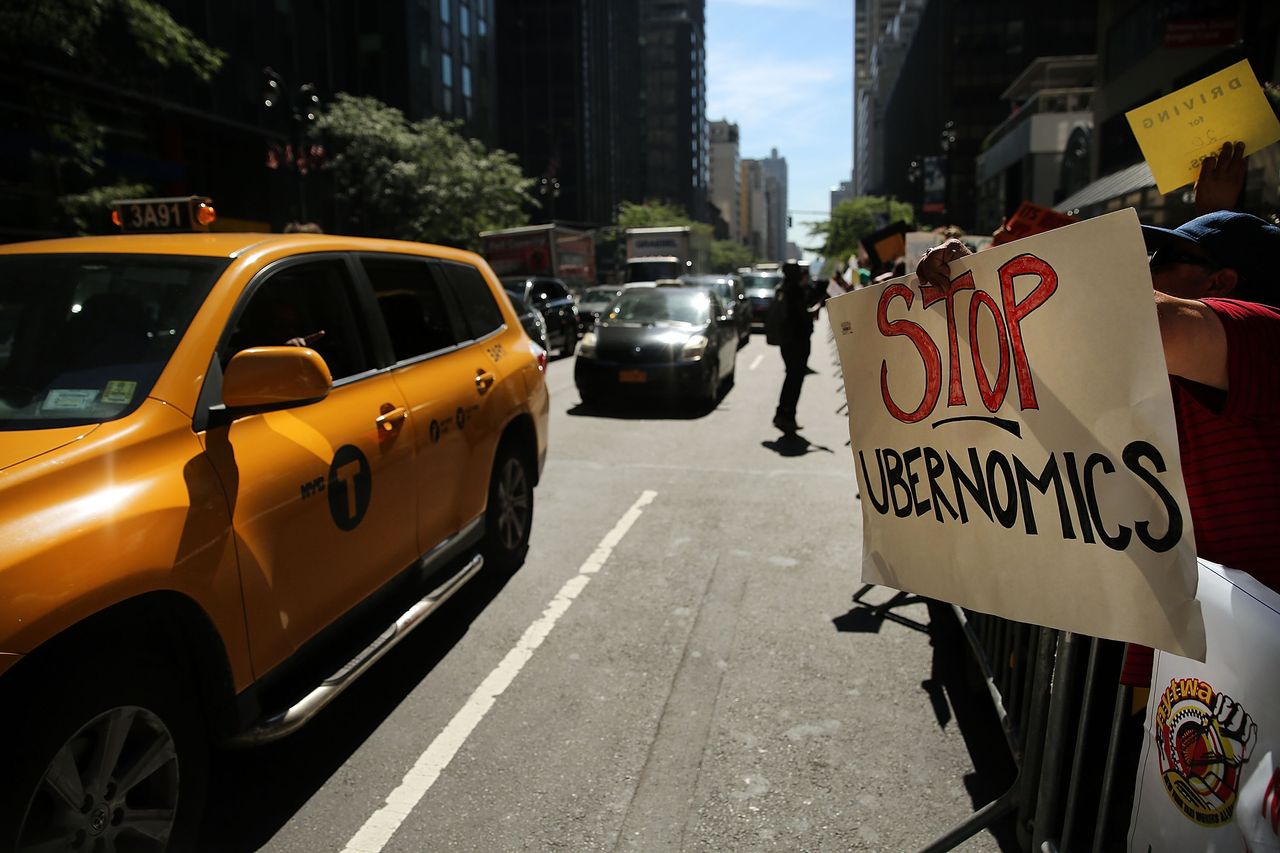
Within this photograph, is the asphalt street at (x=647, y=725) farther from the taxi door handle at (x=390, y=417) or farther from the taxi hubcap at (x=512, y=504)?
the taxi door handle at (x=390, y=417)

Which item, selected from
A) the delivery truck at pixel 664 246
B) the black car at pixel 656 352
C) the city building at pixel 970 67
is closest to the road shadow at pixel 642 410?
the black car at pixel 656 352

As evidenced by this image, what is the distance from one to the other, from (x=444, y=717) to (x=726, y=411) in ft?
30.1

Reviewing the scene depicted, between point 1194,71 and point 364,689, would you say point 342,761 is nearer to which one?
point 364,689

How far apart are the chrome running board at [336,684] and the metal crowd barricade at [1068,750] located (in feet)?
6.57

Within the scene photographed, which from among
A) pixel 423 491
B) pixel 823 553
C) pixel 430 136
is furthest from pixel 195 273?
pixel 430 136

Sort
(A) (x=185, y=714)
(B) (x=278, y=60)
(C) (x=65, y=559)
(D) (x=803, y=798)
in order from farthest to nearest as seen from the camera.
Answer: (B) (x=278, y=60)
(D) (x=803, y=798)
(A) (x=185, y=714)
(C) (x=65, y=559)

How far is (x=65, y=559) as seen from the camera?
221 centimetres

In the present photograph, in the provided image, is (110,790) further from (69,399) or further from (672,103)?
(672,103)

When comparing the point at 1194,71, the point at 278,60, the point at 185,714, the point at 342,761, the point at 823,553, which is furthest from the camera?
the point at 278,60

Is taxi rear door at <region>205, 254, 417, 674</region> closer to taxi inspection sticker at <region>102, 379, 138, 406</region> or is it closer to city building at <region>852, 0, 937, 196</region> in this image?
taxi inspection sticker at <region>102, 379, 138, 406</region>

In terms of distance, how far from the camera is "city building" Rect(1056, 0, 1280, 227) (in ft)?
63.1

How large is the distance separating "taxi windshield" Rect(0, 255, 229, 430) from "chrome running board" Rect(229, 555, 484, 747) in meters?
1.08

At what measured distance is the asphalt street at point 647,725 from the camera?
3043 mm

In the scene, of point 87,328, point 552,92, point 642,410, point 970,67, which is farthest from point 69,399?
point 552,92
